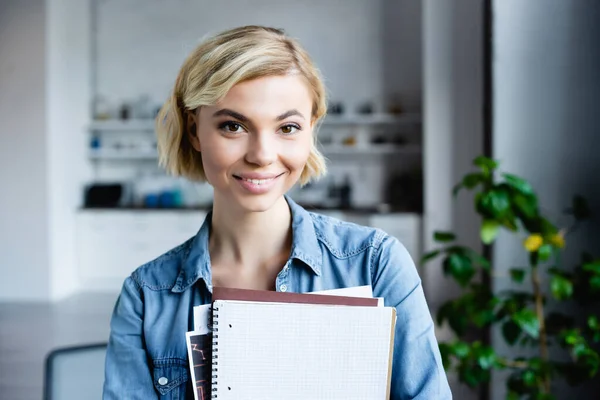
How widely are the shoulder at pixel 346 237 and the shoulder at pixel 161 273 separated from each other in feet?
0.80

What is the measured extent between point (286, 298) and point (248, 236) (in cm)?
22

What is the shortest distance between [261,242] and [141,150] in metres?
5.79

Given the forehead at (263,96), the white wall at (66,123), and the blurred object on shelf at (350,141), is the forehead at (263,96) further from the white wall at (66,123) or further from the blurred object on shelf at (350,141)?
the blurred object on shelf at (350,141)

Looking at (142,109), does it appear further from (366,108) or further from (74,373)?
(74,373)

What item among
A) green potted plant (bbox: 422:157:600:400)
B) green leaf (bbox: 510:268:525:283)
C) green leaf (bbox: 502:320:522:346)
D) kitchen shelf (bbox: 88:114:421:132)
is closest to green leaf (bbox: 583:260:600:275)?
green potted plant (bbox: 422:157:600:400)

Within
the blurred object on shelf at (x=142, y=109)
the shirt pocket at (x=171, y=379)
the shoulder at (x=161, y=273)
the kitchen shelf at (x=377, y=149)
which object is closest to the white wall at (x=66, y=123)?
the blurred object on shelf at (x=142, y=109)

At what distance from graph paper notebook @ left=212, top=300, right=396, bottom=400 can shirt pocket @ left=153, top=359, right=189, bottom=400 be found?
14 centimetres

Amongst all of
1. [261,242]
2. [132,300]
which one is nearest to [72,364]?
[132,300]

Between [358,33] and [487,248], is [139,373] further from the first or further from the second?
[358,33]

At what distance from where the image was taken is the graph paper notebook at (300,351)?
33.2 inches

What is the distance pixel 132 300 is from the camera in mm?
1040

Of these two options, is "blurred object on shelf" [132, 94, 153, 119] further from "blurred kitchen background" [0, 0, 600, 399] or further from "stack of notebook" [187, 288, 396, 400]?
"stack of notebook" [187, 288, 396, 400]

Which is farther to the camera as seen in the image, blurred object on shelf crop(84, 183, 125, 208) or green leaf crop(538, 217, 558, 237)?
blurred object on shelf crop(84, 183, 125, 208)

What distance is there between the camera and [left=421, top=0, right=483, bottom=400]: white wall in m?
5.42
